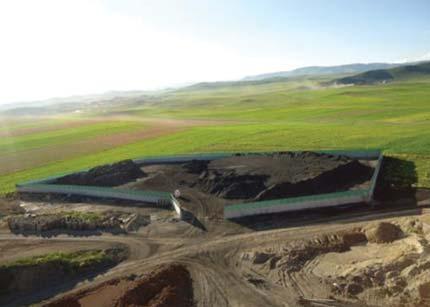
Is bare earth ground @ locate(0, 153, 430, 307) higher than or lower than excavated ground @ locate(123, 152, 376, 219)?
lower

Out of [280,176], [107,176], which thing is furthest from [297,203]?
[107,176]

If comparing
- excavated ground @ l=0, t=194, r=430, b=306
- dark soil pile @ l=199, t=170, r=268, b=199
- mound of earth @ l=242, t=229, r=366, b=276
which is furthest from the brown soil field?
mound of earth @ l=242, t=229, r=366, b=276

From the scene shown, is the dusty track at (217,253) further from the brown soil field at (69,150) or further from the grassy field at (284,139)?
the brown soil field at (69,150)

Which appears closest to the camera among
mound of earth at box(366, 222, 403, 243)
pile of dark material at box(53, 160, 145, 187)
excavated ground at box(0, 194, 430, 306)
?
excavated ground at box(0, 194, 430, 306)

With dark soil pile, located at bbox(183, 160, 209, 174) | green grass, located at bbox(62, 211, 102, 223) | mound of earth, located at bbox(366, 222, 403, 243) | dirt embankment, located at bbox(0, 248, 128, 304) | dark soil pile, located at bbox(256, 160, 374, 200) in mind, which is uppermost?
dark soil pile, located at bbox(183, 160, 209, 174)

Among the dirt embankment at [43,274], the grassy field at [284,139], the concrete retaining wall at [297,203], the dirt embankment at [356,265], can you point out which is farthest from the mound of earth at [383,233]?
the dirt embankment at [43,274]

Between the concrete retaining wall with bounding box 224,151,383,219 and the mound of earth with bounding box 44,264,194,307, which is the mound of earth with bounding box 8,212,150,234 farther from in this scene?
the mound of earth with bounding box 44,264,194,307
